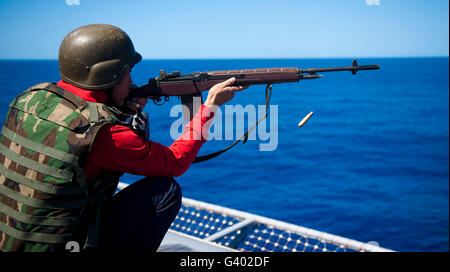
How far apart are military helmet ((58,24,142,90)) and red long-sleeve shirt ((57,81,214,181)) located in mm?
78

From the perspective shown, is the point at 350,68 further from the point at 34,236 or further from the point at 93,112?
the point at 34,236

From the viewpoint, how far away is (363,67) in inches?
130

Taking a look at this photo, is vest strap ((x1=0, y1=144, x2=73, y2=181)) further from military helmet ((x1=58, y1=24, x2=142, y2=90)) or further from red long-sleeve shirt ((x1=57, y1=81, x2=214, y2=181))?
military helmet ((x1=58, y1=24, x2=142, y2=90))

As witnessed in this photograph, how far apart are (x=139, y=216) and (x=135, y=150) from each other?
0.56m

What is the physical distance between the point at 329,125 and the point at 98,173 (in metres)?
41.3

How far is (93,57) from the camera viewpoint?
2688 mm

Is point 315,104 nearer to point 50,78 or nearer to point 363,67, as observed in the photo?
point 50,78

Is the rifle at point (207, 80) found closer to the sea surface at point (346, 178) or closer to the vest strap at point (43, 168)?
the vest strap at point (43, 168)

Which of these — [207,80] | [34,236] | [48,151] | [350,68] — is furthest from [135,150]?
[350,68]

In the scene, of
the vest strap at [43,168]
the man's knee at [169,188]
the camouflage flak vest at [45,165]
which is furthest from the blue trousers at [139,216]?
the vest strap at [43,168]

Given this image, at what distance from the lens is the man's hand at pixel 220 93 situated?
3.12 m

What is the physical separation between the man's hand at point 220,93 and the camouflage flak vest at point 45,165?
86 cm

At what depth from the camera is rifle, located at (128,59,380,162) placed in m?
3.45

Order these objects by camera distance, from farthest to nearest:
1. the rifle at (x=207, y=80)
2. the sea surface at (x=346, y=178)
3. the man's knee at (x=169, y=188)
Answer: the sea surface at (x=346, y=178)
the rifle at (x=207, y=80)
the man's knee at (x=169, y=188)
